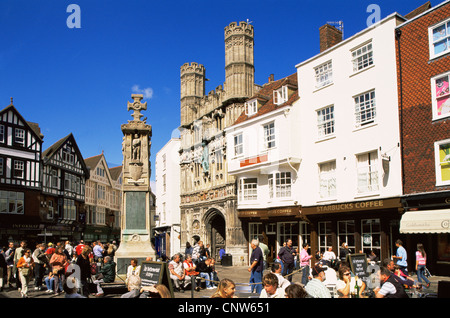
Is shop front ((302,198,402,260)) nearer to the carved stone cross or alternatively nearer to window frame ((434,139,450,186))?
window frame ((434,139,450,186))

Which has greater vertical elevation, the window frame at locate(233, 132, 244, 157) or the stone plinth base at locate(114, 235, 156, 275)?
the window frame at locate(233, 132, 244, 157)

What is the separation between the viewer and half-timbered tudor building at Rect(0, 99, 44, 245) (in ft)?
131

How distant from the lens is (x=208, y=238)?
1377 inches

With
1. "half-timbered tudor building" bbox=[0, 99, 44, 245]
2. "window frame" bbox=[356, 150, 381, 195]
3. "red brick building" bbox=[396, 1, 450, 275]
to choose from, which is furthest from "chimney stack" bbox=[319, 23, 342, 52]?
"half-timbered tudor building" bbox=[0, 99, 44, 245]

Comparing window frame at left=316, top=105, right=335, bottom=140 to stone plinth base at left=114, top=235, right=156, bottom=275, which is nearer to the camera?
stone plinth base at left=114, top=235, right=156, bottom=275

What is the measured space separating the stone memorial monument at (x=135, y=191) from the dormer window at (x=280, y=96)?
43.6 ft

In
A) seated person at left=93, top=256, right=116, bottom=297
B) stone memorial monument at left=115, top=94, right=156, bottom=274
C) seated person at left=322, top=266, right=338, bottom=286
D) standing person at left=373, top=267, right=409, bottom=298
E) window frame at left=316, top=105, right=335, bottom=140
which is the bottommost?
seated person at left=93, top=256, right=116, bottom=297

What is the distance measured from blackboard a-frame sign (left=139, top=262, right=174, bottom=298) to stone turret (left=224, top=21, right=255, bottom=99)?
2413cm

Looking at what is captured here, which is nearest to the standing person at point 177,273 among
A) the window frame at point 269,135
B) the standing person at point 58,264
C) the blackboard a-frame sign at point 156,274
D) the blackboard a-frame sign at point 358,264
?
the standing person at point 58,264

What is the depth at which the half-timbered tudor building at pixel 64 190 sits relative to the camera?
→ 45622 millimetres

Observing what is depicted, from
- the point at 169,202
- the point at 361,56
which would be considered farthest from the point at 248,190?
the point at 169,202

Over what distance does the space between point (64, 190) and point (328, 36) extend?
1377 inches

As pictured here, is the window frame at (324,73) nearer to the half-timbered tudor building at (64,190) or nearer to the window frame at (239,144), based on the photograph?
the window frame at (239,144)
